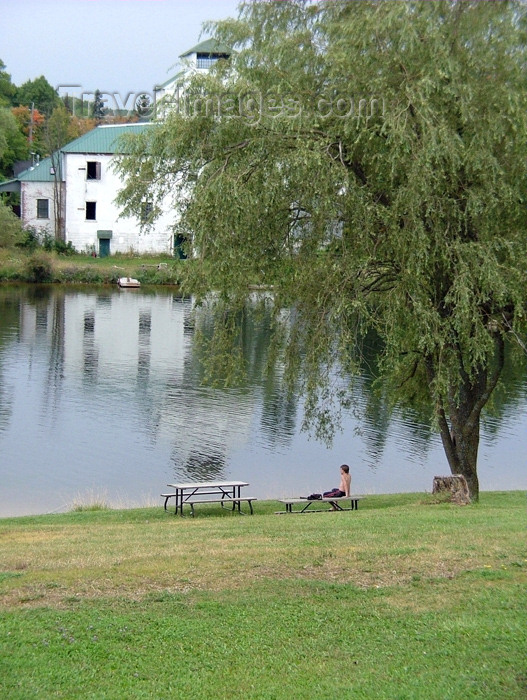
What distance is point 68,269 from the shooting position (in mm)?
60906

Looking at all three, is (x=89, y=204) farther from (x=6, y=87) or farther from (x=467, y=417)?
(x=467, y=417)

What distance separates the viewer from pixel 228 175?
13.7 metres

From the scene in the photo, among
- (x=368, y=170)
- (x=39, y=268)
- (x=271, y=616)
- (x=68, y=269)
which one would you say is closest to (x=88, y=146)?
(x=68, y=269)

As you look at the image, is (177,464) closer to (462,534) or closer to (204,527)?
(204,527)

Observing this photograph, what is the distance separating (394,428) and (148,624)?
63.6 ft

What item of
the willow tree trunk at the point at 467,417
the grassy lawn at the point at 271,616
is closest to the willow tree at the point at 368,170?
the willow tree trunk at the point at 467,417

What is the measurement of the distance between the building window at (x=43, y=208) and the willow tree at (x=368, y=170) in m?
55.5

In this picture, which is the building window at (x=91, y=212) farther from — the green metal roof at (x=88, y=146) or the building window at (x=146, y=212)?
the building window at (x=146, y=212)

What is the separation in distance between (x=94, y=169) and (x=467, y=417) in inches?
2189

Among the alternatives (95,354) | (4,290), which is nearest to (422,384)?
(95,354)

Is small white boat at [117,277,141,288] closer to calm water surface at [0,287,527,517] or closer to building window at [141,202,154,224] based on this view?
calm water surface at [0,287,527,517]

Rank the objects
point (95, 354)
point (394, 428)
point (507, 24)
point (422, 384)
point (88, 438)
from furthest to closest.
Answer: point (95, 354)
point (394, 428)
point (88, 438)
point (422, 384)
point (507, 24)

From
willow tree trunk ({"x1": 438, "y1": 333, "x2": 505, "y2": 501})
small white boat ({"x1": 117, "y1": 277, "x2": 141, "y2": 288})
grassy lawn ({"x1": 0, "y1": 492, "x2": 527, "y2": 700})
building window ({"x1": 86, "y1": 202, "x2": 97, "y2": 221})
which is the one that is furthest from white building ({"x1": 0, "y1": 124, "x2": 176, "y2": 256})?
grassy lawn ({"x1": 0, "y1": 492, "x2": 527, "y2": 700})

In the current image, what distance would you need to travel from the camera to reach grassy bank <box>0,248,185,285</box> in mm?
59312
